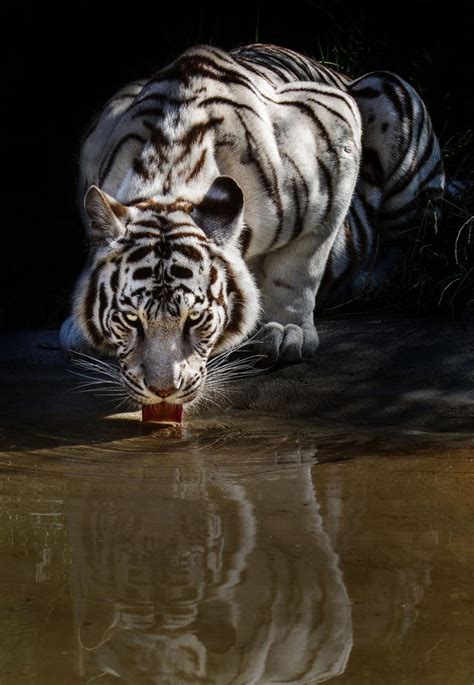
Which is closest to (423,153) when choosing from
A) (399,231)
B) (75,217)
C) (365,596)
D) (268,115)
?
(399,231)

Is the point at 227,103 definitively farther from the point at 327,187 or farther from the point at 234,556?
the point at 234,556

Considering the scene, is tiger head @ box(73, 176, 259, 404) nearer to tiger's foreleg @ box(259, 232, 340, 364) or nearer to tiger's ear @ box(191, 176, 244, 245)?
tiger's ear @ box(191, 176, 244, 245)

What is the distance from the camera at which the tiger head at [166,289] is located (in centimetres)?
397

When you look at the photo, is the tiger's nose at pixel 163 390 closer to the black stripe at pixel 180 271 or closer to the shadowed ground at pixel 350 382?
the black stripe at pixel 180 271

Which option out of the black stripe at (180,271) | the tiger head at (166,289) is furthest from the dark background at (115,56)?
the black stripe at (180,271)

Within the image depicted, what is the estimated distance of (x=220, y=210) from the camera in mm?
4301

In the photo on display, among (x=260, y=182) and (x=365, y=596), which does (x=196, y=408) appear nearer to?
(x=260, y=182)

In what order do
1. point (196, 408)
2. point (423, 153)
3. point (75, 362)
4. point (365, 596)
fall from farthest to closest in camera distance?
point (423, 153) → point (75, 362) → point (196, 408) → point (365, 596)

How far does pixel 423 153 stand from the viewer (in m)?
5.81

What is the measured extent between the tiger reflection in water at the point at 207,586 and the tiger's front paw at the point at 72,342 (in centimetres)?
147

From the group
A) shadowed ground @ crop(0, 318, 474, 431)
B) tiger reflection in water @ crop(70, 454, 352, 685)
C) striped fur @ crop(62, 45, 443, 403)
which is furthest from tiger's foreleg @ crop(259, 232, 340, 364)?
tiger reflection in water @ crop(70, 454, 352, 685)

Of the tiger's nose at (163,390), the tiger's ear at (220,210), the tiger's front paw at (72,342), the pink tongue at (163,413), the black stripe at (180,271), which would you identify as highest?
the tiger's ear at (220,210)

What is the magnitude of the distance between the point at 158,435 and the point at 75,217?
268 centimetres

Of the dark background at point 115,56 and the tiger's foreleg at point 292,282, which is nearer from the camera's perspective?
the tiger's foreleg at point 292,282
